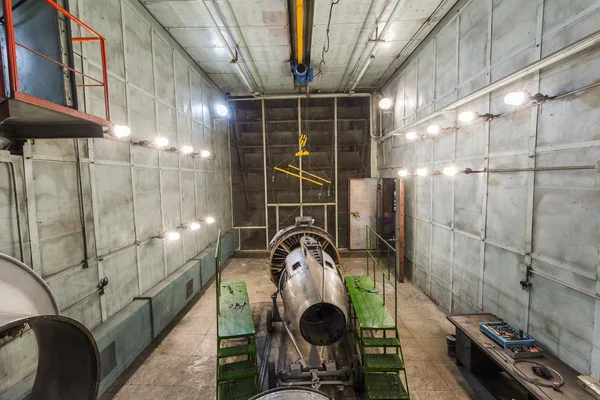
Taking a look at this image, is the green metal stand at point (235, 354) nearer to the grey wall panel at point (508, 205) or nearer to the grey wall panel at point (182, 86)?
the grey wall panel at point (508, 205)

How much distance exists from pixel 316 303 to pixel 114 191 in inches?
164

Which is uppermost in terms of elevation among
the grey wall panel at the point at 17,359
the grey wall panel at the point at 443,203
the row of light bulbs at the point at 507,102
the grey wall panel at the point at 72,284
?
the row of light bulbs at the point at 507,102

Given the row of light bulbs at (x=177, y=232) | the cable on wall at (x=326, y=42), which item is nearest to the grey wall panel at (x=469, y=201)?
the cable on wall at (x=326, y=42)

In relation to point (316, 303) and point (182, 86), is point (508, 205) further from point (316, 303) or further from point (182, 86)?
point (182, 86)

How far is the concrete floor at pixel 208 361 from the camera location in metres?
4.61

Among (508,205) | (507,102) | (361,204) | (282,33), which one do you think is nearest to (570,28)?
(507,102)

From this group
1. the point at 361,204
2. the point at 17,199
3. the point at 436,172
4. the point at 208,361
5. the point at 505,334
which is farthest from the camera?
the point at 361,204

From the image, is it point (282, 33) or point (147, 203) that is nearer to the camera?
point (147, 203)

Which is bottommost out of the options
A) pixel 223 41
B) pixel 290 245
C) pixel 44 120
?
pixel 290 245

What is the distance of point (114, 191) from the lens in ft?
17.0

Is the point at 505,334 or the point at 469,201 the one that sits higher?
the point at 469,201

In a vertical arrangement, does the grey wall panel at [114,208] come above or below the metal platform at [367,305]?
above

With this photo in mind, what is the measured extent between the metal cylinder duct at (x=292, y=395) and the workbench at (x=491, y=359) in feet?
8.81

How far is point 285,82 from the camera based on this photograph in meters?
11.0
